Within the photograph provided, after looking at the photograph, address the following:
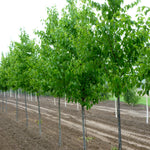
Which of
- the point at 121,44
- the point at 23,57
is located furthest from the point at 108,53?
the point at 23,57

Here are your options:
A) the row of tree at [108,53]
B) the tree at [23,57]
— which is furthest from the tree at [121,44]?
the tree at [23,57]

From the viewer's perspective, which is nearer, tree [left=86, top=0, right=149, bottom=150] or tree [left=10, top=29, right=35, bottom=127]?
tree [left=86, top=0, right=149, bottom=150]

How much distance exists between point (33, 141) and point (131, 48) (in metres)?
8.49

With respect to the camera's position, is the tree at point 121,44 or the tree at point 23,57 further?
the tree at point 23,57

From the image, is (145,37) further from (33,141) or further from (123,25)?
(33,141)

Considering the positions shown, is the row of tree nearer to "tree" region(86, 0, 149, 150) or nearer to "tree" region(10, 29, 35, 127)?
"tree" region(86, 0, 149, 150)

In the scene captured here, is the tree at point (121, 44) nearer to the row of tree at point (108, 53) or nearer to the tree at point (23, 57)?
the row of tree at point (108, 53)

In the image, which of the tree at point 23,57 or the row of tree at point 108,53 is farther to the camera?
the tree at point 23,57

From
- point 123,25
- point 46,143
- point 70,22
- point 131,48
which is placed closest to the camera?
point 123,25

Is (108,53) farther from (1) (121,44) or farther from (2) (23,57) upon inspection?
(2) (23,57)

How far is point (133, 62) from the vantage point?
16.0 feet

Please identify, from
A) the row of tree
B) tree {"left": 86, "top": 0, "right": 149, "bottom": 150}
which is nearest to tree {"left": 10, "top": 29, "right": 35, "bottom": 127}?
the row of tree

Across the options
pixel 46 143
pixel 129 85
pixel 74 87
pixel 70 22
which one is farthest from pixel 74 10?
pixel 46 143

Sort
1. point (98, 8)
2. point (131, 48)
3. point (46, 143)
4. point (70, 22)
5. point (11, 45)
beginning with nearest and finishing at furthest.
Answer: point (131, 48) → point (98, 8) → point (70, 22) → point (46, 143) → point (11, 45)
